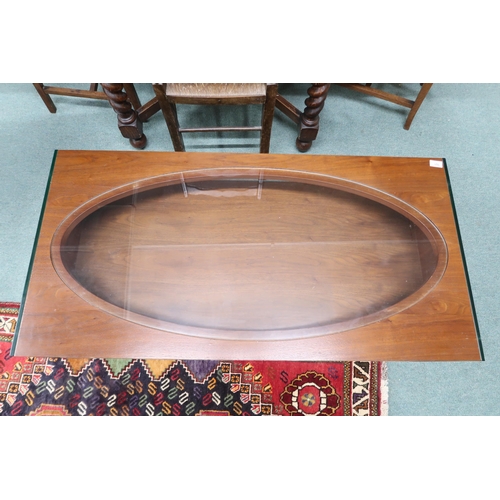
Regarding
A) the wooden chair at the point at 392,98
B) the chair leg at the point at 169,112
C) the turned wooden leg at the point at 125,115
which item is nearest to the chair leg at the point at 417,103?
the wooden chair at the point at 392,98

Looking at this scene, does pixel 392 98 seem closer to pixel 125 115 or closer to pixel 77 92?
pixel 125 115

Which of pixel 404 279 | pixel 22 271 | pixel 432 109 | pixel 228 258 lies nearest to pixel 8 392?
pixel 22 271

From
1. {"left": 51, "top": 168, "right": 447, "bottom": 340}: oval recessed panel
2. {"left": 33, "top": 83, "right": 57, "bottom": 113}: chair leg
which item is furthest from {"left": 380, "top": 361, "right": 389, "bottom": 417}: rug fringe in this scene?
{"left": 33, "top": 83, "right": 57, "bottom": 113}: chair leg

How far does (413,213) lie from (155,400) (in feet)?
3.40

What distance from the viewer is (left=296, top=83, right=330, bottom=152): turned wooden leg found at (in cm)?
138

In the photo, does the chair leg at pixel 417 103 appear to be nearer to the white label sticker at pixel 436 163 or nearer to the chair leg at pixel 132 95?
the white label sticker at pixel 436 163

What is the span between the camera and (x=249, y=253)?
1.14 metres

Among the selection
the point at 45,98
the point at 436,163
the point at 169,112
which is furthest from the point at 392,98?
the point at 45,98

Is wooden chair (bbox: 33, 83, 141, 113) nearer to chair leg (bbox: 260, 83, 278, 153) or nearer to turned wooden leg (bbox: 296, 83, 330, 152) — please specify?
chair leg (bbox: 260, 83, 278, 153)

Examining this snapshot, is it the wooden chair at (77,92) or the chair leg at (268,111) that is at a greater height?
the wooden chair at (77,92)

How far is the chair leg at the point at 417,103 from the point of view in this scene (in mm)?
1523

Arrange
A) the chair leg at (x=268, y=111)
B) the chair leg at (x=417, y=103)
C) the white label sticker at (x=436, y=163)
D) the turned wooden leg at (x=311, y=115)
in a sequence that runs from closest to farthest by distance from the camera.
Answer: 1. the white label sticker at (x=436, y=163)
2. the chair leg at (x=268, y=111)
3. the turned wooden leg at (x=311, y=115)
4. the chair leg at (x=417, y=103)

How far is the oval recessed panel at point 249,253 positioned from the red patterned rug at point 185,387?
35 cm

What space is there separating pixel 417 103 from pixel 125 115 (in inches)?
48.0
